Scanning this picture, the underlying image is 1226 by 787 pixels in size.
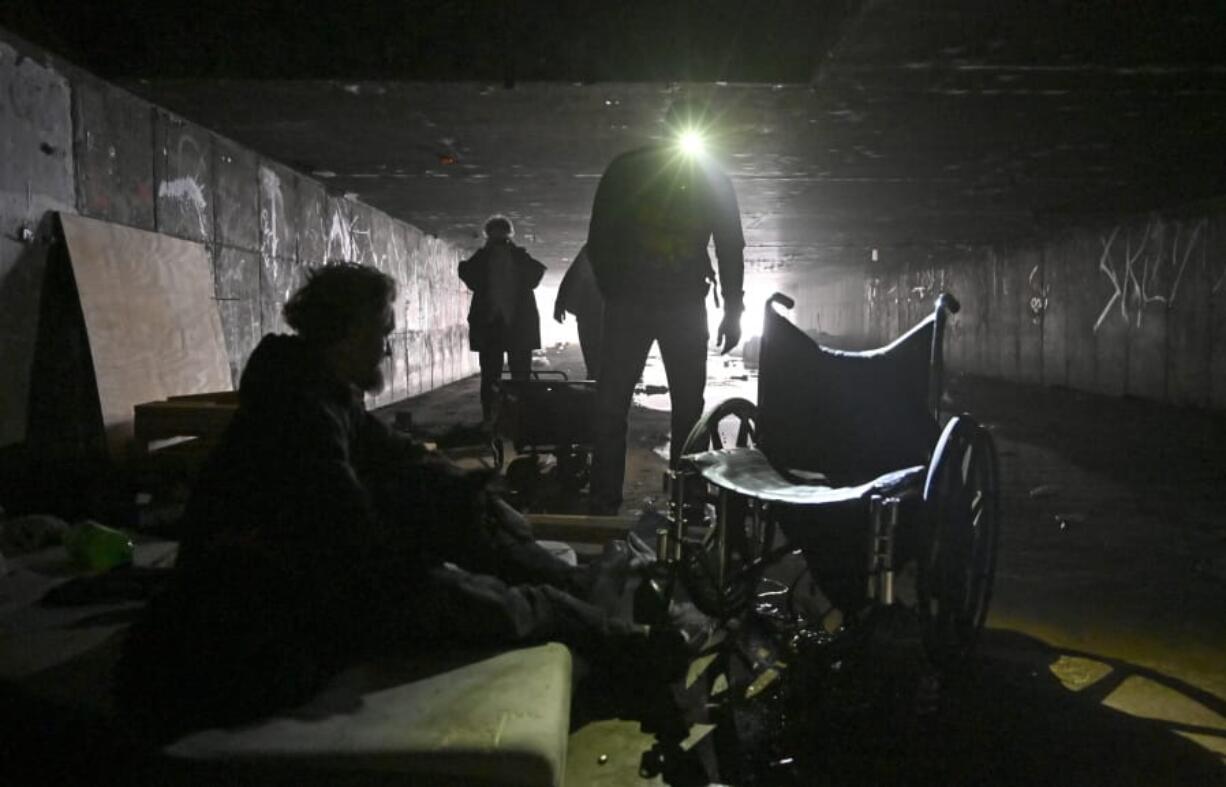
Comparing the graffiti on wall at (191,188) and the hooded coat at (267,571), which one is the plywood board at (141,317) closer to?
the graffiti on wall at (191,188)

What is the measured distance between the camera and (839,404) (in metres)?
3.03

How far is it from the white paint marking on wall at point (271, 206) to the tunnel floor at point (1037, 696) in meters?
4.43

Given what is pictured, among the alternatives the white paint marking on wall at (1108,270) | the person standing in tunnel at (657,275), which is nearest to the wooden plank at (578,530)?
the person standing in tunnel at (657,275)

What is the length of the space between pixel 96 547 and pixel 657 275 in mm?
2592

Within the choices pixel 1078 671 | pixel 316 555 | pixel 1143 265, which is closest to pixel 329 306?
pixel 316 555

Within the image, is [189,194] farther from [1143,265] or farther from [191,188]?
[1143,265]

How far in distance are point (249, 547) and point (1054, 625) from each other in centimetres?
283

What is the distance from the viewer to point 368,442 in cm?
229

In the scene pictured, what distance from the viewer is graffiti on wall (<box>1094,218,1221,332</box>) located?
1055cm

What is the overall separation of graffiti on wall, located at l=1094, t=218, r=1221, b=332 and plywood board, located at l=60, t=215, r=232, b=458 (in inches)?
428

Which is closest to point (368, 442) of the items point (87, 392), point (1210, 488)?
point (87, 392)

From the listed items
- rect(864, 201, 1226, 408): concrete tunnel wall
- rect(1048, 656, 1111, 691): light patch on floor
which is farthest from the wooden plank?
rect(864, 201, 1226, 408): concrete tunnel wall

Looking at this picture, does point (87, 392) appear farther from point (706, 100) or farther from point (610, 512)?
point (706, 100)

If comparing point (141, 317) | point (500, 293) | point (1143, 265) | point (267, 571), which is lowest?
point (267, 571)
